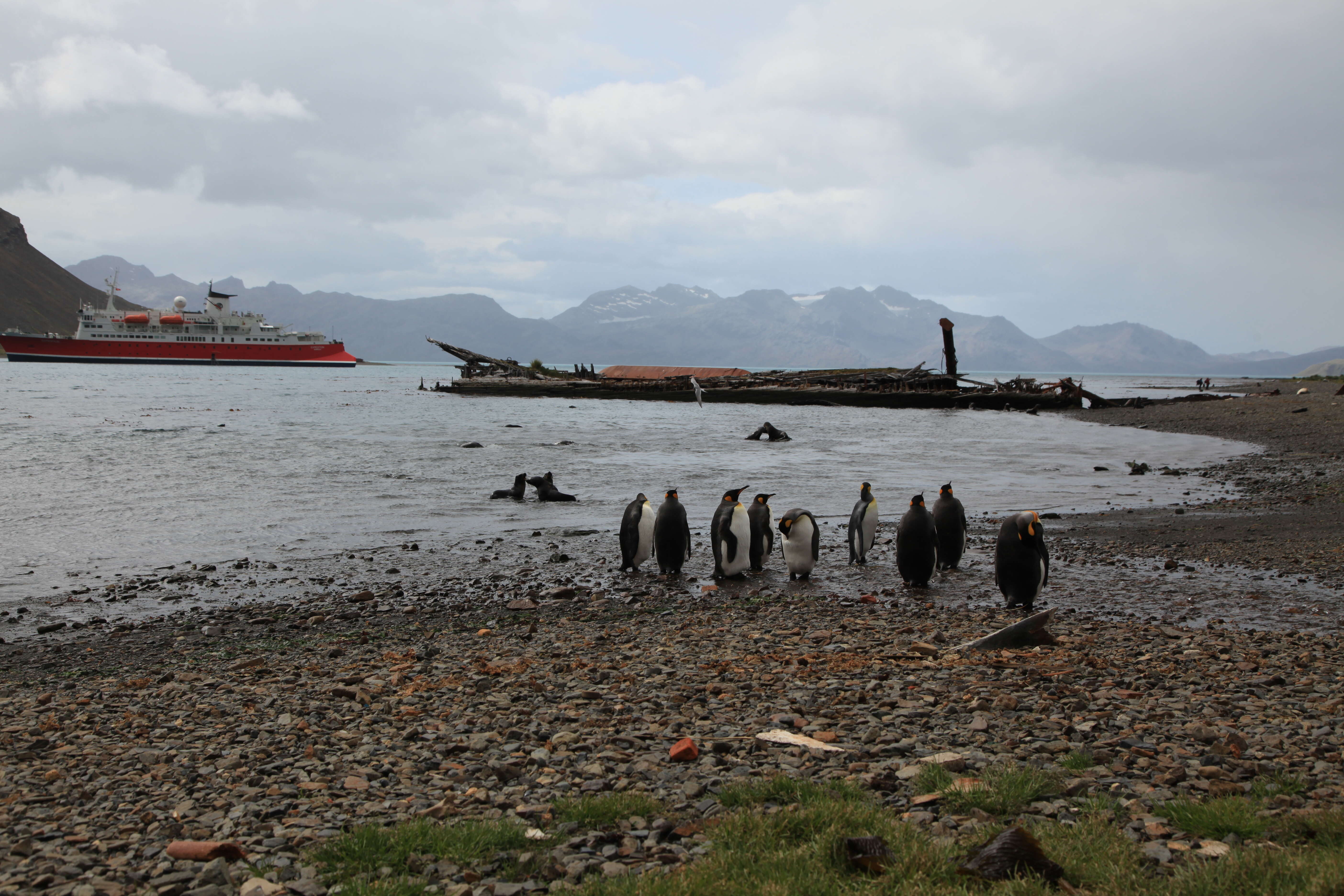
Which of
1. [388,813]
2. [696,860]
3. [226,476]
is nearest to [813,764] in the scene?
[696,860]

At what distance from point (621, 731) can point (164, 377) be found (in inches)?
3736

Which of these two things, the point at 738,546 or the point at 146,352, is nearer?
the point at 738,546

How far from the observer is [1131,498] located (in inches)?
645

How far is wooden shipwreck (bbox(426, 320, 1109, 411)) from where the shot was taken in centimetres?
5169

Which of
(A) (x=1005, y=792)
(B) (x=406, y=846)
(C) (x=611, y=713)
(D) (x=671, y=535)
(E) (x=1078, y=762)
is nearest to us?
(B) (x=406, y=846)

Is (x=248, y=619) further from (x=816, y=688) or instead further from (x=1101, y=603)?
(x=1101, y=603)

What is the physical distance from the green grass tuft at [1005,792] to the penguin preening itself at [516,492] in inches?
551

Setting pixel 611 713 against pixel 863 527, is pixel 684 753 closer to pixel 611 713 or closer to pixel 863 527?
pixel 611 713

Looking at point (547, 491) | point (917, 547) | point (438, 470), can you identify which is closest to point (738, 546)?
point (917, 547)

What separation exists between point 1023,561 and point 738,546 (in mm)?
3525

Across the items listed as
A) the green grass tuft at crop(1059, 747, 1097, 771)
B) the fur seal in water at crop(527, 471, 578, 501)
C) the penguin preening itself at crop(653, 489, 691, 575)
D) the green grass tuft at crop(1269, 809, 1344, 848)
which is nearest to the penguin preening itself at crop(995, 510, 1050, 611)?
the penguin preening itself at crop(653, 489, 691, 575)

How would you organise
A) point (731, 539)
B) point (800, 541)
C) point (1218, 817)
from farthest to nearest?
point (731, 539)
point (800, 541)
point (1218, 817)

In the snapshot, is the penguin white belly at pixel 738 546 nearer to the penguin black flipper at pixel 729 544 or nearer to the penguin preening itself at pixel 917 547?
the penguin black flipper at pixel 729 544

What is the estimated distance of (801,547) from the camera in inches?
416
